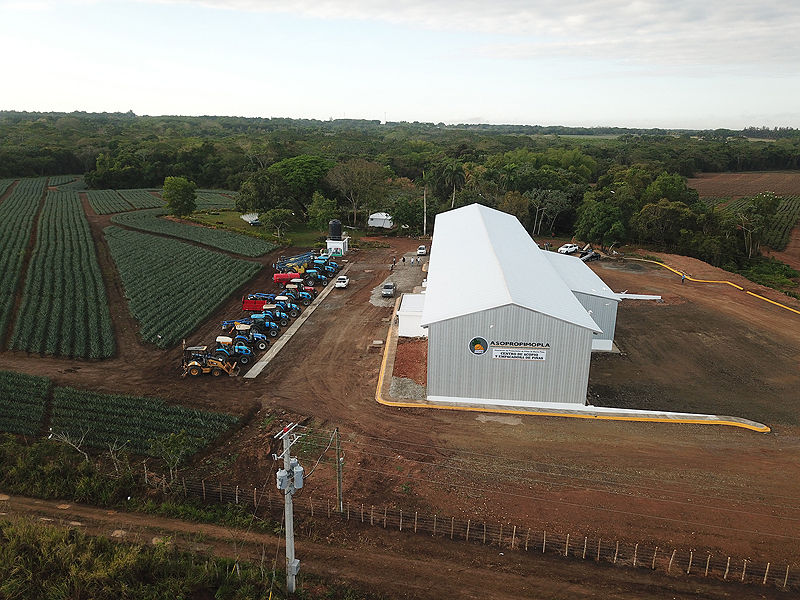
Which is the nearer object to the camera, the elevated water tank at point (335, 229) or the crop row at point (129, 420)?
the crop row at point (129, 420)

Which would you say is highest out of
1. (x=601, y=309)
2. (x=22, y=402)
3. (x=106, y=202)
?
Result: (x=106, y=202)

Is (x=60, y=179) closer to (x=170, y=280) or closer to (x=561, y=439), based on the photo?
(x=170, y=280)

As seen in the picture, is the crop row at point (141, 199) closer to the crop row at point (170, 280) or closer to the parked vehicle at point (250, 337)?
the crop row at point (170, 280)

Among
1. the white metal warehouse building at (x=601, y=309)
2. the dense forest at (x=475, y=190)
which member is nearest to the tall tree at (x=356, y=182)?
the dense forest at (x=475, y=190)

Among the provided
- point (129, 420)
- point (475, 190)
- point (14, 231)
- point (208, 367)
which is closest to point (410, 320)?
point (208, 367)

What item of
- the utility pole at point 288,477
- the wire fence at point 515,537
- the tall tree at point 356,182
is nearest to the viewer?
the utility pole at point 288,477

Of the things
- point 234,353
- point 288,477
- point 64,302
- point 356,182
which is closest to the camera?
point 288,477
